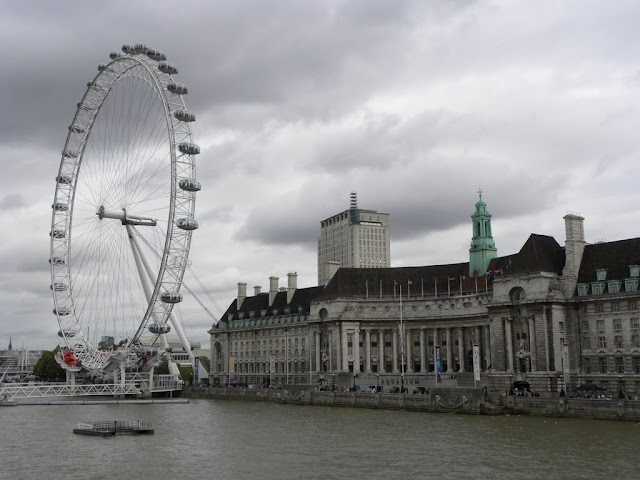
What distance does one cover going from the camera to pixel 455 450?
51000 millimetres

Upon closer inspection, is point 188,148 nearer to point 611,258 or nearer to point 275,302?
point 611,258

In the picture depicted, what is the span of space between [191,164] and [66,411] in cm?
3089

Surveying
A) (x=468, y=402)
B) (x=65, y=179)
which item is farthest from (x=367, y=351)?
(x=65, y=179)

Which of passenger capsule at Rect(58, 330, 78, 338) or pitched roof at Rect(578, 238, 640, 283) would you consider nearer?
pitched roof at Rect(578, 238, 640, 283)

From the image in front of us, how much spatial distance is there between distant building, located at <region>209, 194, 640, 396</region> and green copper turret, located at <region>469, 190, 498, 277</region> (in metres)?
0.18

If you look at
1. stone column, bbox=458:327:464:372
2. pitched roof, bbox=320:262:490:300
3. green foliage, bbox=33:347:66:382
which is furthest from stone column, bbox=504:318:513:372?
green foliage, bbox=33:347:66:382

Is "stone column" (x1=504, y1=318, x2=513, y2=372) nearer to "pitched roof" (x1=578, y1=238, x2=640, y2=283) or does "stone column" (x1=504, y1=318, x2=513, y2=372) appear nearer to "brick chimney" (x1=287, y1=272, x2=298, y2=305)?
"pitched roof" (x1=578, y1=238, x2=640, y2=283)

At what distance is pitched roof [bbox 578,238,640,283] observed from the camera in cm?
8925

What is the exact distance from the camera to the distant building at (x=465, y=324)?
Answer: 3501 inches

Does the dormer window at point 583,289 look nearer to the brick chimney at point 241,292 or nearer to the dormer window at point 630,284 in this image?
the dormer window at point 630,284

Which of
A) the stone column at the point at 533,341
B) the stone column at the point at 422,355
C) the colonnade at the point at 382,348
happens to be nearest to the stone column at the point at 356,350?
the colonnade at the point at 382,348

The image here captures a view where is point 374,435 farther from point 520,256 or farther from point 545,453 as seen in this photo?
point 520,256

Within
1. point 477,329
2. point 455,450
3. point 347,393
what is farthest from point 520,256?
point 455,450

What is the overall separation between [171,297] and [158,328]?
5129 mm
